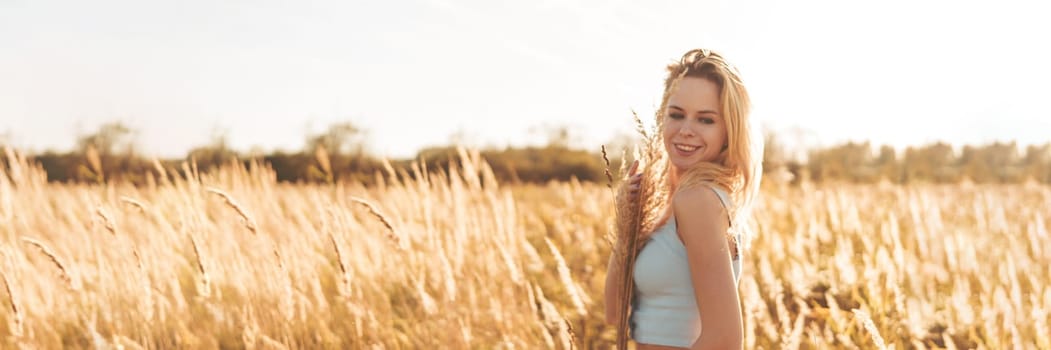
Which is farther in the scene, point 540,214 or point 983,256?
point 540,214

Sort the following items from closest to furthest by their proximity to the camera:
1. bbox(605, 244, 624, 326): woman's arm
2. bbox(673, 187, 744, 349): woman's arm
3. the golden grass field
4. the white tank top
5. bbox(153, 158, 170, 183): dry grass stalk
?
bbox(673, 187, 744, 349): woman's arm → the white tank top → bbox(605, 244, 624, 326): woman's arm → the golden grass field → bbox(153, 158, 170, 183): dry grass stalk

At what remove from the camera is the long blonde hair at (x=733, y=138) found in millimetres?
2223

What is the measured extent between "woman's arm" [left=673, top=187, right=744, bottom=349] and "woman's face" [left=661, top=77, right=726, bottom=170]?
0.20 m

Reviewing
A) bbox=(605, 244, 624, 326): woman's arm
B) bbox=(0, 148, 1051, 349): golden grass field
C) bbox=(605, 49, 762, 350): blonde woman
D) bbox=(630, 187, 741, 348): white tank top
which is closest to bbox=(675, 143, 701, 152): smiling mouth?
bbox=(605, 49, 762, 350): blonde woman

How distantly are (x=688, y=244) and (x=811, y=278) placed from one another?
337 centimetres

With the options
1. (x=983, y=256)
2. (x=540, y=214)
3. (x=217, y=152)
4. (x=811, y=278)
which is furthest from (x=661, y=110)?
(x=217, y=152)

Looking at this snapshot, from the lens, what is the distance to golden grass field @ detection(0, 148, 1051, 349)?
168 inches

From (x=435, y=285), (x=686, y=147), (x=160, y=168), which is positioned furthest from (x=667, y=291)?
(x=160, y=168)

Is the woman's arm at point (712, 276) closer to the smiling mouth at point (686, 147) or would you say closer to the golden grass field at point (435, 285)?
the smiling mouth at point (686, 147)

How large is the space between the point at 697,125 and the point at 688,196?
23cm

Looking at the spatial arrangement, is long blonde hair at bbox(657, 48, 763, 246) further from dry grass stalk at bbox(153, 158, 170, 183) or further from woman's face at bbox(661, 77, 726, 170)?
dry grass stalk at bbox(153, 158, 170, 183)

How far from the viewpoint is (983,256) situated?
6367 mm

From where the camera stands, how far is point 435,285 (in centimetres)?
479

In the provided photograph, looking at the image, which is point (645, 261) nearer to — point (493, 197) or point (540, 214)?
point (493, 197)
